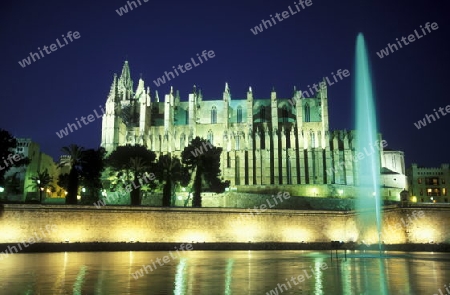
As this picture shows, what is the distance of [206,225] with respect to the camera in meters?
37.4

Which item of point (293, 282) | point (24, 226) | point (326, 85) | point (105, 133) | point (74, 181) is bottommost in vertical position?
point (293, 282)

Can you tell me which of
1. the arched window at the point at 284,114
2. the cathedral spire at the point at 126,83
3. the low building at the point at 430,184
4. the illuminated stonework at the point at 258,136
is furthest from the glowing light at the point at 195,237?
the low building at the point at 430,184

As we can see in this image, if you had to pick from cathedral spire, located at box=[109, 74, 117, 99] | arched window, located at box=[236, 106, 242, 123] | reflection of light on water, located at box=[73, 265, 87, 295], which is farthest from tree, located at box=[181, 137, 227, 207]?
reflection of light on water, located at box=[73, 265, 87, 295]

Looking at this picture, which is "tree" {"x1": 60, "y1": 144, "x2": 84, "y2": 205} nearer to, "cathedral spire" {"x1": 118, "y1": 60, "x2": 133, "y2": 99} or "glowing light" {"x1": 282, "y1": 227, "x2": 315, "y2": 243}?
"glowing light" {"x1": 282, "y1": 227, "x2": 315, "y2": 243}

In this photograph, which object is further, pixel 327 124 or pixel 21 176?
pixel 327 124

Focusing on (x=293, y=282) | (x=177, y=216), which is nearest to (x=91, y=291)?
(x=293, y=282)

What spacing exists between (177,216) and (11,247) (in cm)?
1210

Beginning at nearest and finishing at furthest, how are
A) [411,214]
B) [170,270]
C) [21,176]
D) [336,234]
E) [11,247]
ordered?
[170,270], [11,247], [411,214], [336,234], [21,176]

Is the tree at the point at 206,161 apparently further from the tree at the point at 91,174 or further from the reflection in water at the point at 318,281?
the reflection in water at the point at 318,281

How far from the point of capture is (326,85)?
72312mm

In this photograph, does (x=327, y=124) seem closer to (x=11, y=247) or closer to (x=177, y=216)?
(x=177, y=216)

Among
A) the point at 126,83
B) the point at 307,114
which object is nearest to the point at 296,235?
the point at 307,114

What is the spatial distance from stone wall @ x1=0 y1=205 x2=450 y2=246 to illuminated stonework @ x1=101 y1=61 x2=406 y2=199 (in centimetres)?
2601

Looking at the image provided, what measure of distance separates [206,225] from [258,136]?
34.2m
